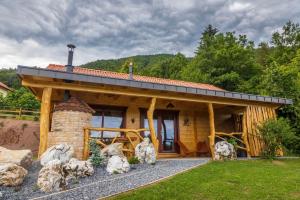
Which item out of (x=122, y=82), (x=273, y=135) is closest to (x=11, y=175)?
(x=122, y=82)

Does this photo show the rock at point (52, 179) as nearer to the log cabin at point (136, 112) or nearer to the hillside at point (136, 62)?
the log cabin at point (136, 112)

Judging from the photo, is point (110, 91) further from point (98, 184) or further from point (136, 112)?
point (98, 184)

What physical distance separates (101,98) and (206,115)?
5.28m

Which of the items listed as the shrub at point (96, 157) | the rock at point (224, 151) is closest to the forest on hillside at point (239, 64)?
the rock at point (224, 151)

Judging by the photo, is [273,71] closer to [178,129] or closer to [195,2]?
[195,2]

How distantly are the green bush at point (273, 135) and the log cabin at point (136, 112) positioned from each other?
0.61 m

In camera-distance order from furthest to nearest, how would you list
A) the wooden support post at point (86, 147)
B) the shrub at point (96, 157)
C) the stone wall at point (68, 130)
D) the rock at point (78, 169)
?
→ 1. the wooden support post at point (86, 147)
2. the stone wall at point (68, 130)
3. the shrub at point (96, 157)
4. the rock at point (78, 169)

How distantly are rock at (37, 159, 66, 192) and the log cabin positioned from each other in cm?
183

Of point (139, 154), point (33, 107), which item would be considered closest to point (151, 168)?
point (139, 154)

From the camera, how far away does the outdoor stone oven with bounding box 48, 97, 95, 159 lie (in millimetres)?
7125

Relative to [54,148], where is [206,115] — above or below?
above

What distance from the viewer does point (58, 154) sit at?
249 inches

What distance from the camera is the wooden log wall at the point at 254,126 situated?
10.2 metres

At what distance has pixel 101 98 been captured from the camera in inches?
402
